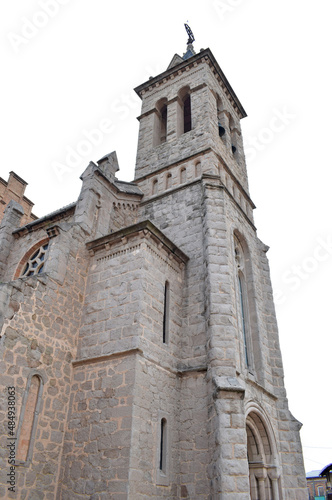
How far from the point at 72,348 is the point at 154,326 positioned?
228cm

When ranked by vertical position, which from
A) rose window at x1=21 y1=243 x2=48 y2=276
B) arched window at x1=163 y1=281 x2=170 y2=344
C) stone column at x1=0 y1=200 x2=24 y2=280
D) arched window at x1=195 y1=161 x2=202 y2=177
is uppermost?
arched window at x1=195 y1=161 x2=202 y2=177

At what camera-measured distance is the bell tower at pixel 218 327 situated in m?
9.28

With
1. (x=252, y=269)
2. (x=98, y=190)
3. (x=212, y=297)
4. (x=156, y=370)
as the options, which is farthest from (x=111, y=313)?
(x=252, y=269)

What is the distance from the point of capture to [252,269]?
14.7m

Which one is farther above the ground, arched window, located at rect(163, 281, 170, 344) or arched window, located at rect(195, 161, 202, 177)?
arched window, located at rect(195, 161, 202, 177)

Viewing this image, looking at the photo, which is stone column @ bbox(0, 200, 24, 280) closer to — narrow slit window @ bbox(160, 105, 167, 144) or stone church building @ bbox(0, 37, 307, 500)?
stone church building @ bbox(0, 37, 307, 500)

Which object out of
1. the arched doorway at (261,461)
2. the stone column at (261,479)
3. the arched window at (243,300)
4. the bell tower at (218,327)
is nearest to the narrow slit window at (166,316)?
the bell tower at (218,327)

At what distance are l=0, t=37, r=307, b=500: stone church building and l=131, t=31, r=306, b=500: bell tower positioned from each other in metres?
0.04

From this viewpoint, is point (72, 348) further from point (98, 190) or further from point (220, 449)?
point (98, 190)

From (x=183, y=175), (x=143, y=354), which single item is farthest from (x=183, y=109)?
(x=143, y=354)

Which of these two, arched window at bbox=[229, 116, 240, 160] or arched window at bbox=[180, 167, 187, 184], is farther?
arched window at bbox=[229, 116, 240, 160]

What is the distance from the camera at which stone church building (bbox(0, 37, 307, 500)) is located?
8.61 m

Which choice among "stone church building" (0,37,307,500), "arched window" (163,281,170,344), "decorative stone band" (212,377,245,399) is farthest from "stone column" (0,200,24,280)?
"decorative stone band" (212,377,245,399)

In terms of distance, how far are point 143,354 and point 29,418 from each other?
9.49 feet
